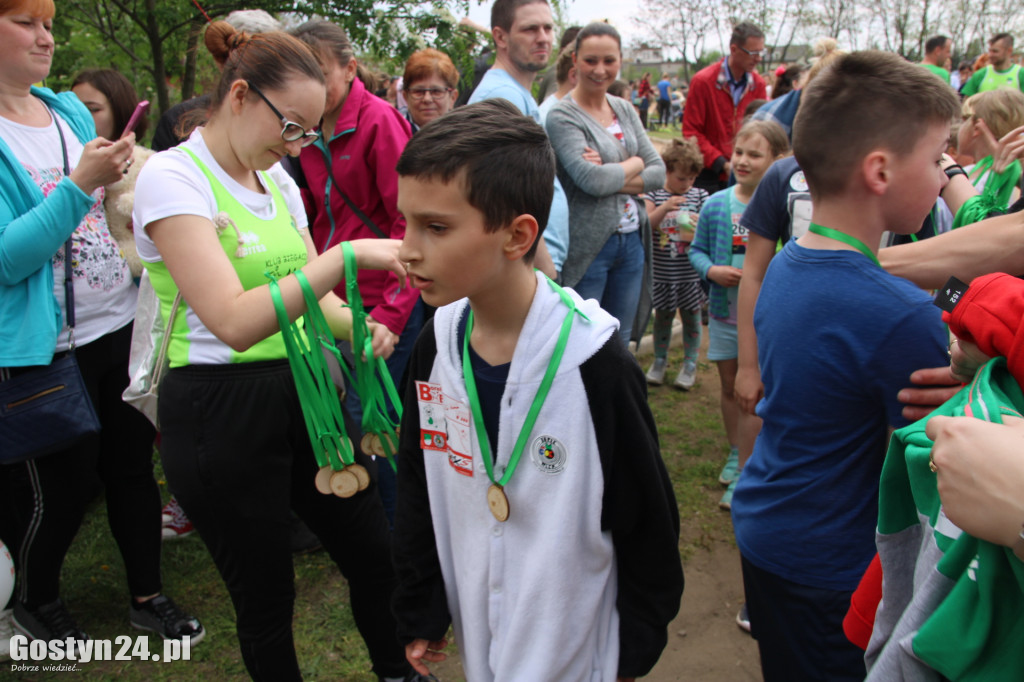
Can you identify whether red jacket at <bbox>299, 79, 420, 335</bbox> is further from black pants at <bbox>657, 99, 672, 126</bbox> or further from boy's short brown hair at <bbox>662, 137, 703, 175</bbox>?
black pants at <bbox>657, 99, 672, 126</bbox>

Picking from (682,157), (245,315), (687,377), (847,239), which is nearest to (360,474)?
(245,315)

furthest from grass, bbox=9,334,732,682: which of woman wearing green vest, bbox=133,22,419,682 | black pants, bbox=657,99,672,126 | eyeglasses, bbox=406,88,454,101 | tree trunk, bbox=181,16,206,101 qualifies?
black pants, bbox=657,99,672,126

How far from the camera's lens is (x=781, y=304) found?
1.77m

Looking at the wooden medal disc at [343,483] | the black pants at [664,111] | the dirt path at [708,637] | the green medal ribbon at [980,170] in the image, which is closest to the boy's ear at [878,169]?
the wooden medal disc at [343,483]

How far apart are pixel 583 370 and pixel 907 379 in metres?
0.70

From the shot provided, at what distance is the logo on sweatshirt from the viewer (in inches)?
59.2

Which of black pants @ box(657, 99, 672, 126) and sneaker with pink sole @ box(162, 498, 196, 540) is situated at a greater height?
sneaker with pink sole @ box(162, 498, 196, 540)

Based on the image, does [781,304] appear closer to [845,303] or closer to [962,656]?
[845,303]

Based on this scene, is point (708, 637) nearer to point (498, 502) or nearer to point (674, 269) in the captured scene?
point (498, 502)

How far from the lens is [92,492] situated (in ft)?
9.45

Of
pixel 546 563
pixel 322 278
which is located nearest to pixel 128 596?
pixel 322 278

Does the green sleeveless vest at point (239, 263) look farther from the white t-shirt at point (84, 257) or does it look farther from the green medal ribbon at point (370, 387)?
the white t-shirt at point (84, 257)

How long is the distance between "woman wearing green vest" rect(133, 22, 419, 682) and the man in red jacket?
15.7 feet

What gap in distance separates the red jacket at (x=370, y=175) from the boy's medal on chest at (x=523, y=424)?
1501 mm
